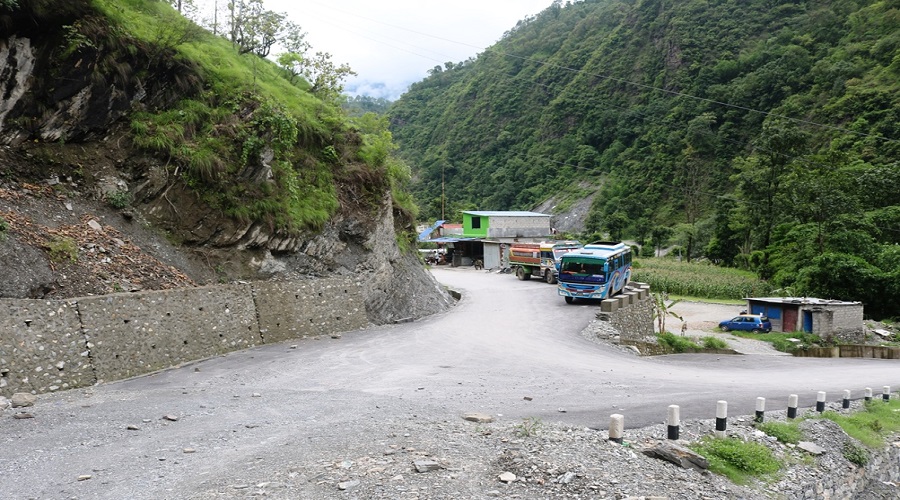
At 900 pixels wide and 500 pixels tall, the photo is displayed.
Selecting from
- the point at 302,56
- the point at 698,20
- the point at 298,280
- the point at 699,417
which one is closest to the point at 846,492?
the point at 699,417

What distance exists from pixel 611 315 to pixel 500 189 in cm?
7496

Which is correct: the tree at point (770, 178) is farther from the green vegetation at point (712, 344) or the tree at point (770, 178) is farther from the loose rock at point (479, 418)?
the loose rock at point (479, 418)

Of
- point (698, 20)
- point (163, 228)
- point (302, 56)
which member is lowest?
point (163, 228)

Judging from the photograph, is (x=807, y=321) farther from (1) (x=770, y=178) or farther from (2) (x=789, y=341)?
(1) (x=770, y=178)

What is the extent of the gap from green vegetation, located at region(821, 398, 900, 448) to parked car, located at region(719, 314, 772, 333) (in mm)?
17357

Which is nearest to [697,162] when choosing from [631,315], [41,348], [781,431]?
[631,315]

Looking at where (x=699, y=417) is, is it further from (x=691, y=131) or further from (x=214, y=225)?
(x=691, y=131)

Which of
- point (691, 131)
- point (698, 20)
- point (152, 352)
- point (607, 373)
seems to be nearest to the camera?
point (152, 352)

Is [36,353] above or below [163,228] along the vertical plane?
below

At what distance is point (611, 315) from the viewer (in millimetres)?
19328

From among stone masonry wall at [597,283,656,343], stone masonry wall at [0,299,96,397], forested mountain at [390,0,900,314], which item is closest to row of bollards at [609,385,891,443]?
stone masonry wall at [597,283,656,343]

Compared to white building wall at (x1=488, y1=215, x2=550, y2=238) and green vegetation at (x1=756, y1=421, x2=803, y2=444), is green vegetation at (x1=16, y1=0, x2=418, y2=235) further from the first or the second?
white building wall at (x1=488, y1=215, x2=550, y2=238)

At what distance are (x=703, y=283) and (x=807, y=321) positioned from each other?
562 inches

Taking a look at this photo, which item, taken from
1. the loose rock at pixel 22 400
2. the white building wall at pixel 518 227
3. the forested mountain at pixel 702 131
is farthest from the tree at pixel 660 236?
the loose rock at pixel 22 400
